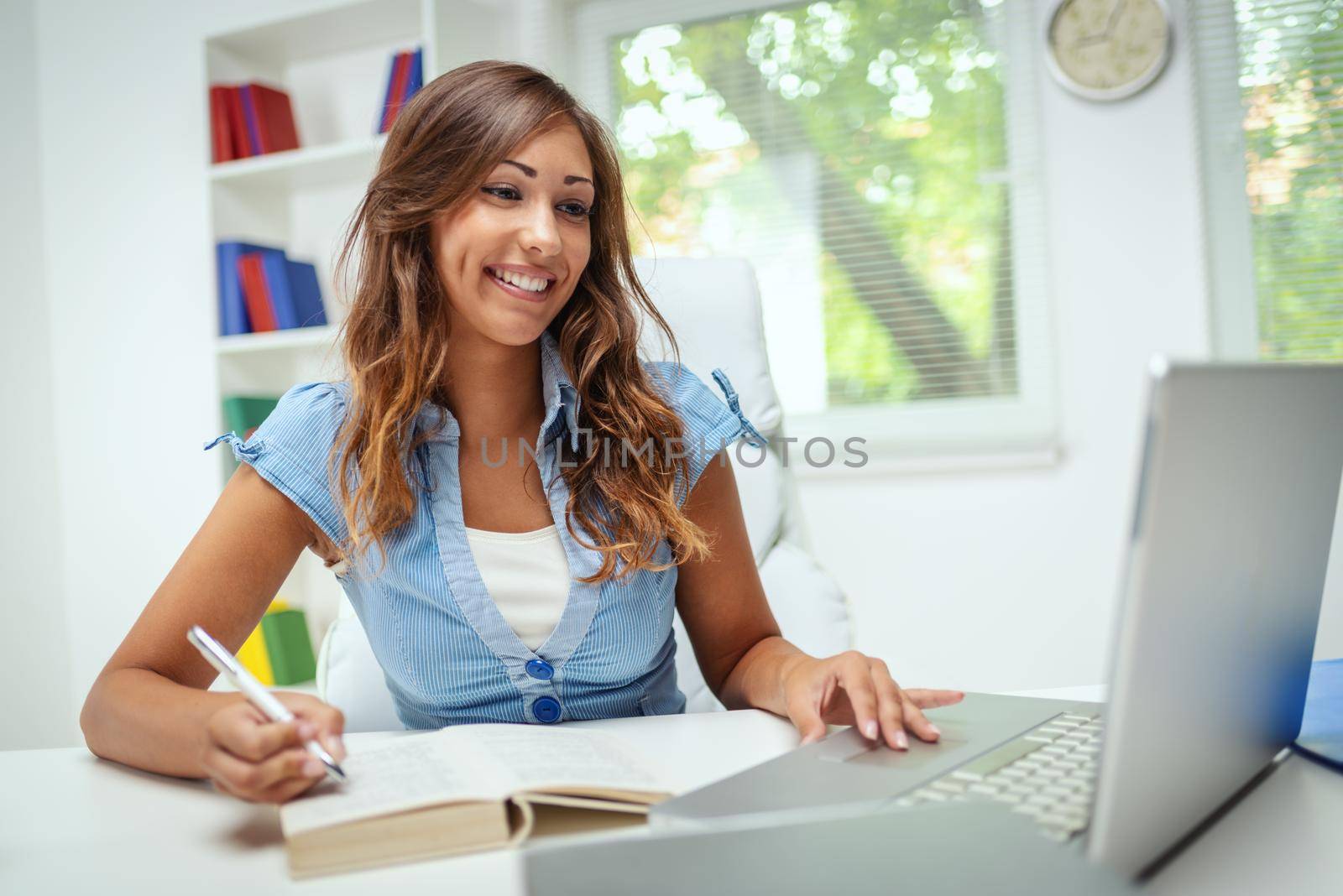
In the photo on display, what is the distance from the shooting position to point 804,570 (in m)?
1.43

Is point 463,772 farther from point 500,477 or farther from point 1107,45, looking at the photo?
point 1107,45

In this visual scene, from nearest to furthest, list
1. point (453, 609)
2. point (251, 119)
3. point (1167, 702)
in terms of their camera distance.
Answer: point (1167, 702)
point (453, 609)
point (251, 119)

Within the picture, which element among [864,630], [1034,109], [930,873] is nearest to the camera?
[930,873]

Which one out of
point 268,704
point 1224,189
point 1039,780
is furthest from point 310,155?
point 1039,780

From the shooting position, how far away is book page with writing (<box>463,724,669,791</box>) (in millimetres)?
604

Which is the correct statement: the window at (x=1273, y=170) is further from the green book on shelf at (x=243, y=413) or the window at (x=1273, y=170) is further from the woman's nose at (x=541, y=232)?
the green book on shelf at (x=243, y=413)

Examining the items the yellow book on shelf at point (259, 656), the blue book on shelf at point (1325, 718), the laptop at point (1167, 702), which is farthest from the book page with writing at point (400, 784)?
the yellow book on shelf at point (259, 656)

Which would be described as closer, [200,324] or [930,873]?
[930,873]

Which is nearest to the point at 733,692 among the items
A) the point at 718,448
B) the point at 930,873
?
Result: the point at 718,448

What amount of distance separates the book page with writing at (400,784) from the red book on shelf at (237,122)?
2451mm

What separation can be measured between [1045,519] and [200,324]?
2.30 metres

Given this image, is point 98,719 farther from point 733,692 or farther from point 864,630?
point 864,630

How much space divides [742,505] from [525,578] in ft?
1.59

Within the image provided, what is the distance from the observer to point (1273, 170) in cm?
223
